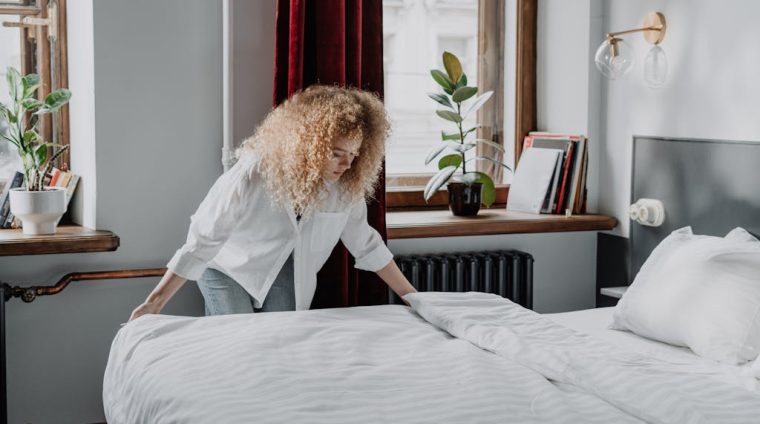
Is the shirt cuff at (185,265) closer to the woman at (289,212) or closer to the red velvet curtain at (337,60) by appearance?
the woman at (289,212)

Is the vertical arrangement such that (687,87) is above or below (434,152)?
above

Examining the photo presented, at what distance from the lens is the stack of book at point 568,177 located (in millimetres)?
3596

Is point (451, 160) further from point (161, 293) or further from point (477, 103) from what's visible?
point (161, 293)

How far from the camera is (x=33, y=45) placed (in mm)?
3273

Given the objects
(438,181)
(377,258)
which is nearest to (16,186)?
(377,258)

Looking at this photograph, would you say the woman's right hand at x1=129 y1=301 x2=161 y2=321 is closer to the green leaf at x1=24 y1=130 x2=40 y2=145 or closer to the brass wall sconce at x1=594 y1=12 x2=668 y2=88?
the green leaf at x1=24 y1=130 x2=40 y2=145

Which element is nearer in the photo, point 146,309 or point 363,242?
point 146,309

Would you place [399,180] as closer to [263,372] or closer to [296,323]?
[296,323]

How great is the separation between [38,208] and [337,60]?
106 centimetres

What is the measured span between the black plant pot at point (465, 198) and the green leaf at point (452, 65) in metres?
0.41

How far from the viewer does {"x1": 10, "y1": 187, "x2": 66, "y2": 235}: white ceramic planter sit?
9.51 feet

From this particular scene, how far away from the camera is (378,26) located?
3.23m

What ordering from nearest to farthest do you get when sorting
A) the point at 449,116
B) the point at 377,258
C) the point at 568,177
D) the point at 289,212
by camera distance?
the point at 289,212 → the point at 377,258 → the point at 449,116 → the point at 568,177

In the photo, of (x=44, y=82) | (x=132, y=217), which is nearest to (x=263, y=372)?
(x=132, y=217)
